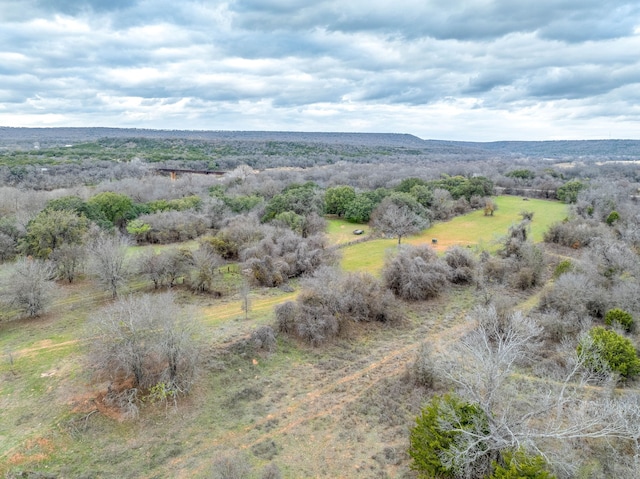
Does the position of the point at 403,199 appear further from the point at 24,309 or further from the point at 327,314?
the point at 24,309

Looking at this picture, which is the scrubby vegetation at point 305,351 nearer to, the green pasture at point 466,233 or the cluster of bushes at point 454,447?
the cluster of bushes at point 454,447

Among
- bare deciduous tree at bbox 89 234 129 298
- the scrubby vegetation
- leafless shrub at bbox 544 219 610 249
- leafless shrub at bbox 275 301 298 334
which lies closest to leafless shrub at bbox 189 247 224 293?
the scrubby vegetation

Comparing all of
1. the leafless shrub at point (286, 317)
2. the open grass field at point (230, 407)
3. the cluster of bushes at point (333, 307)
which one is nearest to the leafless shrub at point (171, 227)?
the open grass field at point (230, 407)

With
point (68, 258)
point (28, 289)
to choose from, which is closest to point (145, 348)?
point (28, 289)

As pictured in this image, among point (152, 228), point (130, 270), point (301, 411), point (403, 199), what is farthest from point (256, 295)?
point (403, 199)

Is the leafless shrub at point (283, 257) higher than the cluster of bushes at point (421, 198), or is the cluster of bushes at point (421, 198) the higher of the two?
the cluster of bushes at point (421, 198)

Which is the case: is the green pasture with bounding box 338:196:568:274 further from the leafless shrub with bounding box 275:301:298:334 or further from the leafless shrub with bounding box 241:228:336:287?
the leafless shrub with bounding box 275:301:298:334
